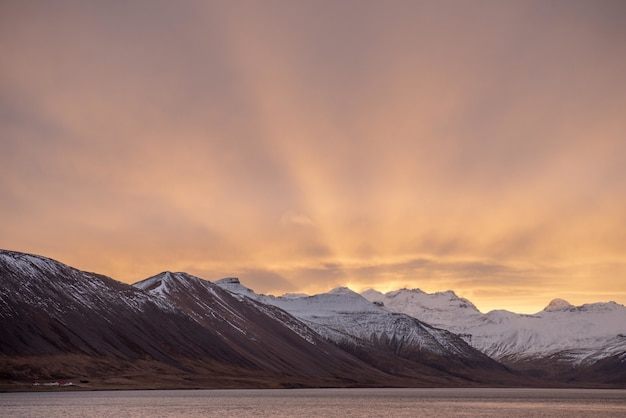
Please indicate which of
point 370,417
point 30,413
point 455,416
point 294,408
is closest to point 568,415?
point 455,416

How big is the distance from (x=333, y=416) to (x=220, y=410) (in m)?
24.6

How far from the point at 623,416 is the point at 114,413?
92.5 meters

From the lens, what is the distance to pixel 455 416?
147m

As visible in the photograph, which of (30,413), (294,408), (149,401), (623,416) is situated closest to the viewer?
(30,413)

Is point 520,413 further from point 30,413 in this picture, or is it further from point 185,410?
point 30,413

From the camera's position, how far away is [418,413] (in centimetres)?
15450

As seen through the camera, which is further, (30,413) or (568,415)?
(568,415)

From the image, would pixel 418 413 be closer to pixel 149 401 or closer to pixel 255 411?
pixel 255 411

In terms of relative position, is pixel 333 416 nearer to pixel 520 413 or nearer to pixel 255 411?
pixel 255 411

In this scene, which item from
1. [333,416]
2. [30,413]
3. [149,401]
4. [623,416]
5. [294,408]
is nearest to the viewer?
[30,413]

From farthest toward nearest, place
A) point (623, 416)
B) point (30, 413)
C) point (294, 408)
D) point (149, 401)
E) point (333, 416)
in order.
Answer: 1. point (149, 401)
2. point (294, 408)
3. point (623, 416)
4. point (333, 416)
5. point (30, 413)

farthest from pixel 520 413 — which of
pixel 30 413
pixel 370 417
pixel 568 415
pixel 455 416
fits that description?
pixel 30 413

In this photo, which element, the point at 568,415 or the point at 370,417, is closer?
the point at 370,417

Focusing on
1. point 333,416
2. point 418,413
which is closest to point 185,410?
point 333,416
